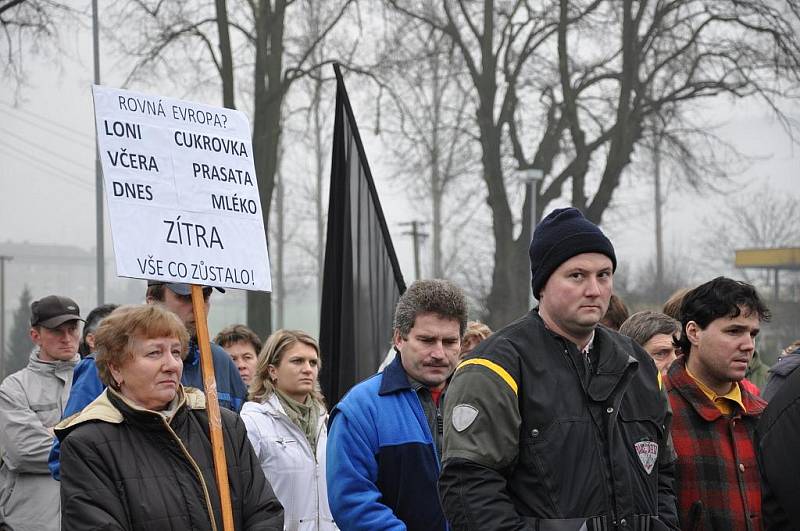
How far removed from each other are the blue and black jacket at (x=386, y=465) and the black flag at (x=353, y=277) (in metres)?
2.01

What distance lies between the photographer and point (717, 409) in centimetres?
427

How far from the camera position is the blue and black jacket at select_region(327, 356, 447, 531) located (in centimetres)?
427

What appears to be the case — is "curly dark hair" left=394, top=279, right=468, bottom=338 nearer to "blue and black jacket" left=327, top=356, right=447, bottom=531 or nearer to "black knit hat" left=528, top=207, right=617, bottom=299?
"blue and black jacket" left=327, top=356, right=447, bottom=531

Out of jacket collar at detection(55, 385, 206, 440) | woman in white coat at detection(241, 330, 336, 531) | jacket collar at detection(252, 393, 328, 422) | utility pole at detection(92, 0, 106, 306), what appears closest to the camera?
jacket collar at detection(55, 385, 206, 440)

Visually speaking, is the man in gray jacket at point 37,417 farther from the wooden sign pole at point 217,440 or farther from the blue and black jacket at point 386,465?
the blue and black jacket at point 386,465

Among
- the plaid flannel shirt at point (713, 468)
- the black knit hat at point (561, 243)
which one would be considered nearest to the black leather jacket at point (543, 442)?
the black knit hat at point (561, 243)

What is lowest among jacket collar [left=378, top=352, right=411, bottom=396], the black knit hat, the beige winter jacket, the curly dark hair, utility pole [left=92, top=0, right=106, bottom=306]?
the beige winter jacket

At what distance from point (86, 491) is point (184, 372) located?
159cm

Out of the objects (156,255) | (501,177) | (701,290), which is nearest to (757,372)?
(701,290)

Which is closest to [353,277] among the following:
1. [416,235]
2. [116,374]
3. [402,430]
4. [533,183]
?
[402,430]

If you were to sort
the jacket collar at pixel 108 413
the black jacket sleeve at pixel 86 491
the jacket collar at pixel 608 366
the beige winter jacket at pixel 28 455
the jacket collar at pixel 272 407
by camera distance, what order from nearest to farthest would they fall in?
the jacket collar at pixel 608 366, the black jacket sleeve at pixel 86 491, the jacket collar at pixel 108 413, the jacket collar at pixel 272 407, the beige winter jacket at pixel 28 455

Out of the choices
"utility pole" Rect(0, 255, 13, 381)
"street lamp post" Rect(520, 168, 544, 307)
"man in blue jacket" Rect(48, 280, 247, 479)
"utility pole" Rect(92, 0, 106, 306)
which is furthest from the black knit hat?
"street lamp post" Rect(520, 168, 544, 307)

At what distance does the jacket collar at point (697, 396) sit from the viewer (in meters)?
4.25

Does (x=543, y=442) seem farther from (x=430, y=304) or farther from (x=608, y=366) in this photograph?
(x=430, y=304)
